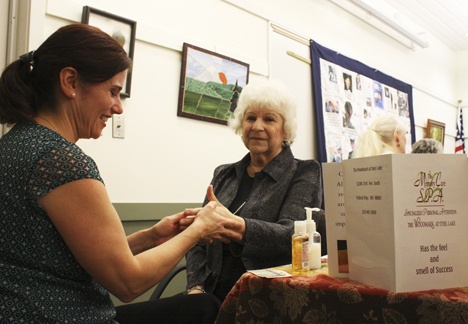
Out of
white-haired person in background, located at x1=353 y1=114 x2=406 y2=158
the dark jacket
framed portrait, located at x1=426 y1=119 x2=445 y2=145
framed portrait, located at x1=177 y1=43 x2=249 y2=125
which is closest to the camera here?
the dark jacket

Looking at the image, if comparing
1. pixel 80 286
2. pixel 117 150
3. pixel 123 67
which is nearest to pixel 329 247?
pixel 80 286

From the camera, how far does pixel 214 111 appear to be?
10.6 ft

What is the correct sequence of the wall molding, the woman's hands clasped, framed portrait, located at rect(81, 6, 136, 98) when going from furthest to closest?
1. the wall molding
2. framed portrait, located at rect(81, 6, 136, 98)
3. the woman's hands clasped

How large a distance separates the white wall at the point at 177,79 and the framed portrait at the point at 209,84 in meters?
0.05

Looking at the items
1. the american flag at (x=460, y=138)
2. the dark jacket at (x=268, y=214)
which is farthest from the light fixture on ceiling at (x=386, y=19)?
the dark jacket at (x=268, y=214)

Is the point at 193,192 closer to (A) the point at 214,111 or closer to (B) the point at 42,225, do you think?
(A) the point at 214,111

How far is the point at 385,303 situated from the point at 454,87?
7.60m

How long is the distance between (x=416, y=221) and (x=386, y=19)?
4739mm

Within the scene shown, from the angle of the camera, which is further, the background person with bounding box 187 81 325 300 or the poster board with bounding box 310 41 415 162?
the poster board with bounding box 310 41 415 162

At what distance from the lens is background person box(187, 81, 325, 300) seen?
174 cm

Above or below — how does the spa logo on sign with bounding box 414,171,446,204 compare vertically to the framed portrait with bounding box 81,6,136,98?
below

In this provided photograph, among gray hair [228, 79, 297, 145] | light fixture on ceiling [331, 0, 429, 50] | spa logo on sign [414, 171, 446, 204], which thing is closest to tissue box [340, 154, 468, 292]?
spa logo on sign [414, 171, 446, 204]

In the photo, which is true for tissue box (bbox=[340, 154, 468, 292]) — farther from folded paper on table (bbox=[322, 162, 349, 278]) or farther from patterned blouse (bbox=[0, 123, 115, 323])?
patterned blouse (bbox=[0, 123, 115, 323])

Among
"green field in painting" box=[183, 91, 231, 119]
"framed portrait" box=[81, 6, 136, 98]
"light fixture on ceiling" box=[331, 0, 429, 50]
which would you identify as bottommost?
"green field in painting" box=[183, 91, 231, 119]
